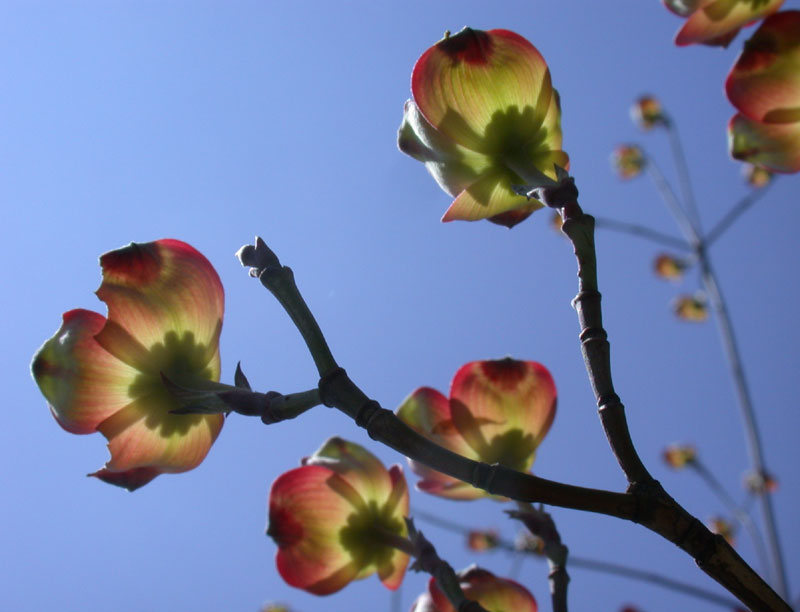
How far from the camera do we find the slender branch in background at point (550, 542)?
1.24ft

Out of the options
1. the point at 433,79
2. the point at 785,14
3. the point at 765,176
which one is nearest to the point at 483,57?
the point at 433,79

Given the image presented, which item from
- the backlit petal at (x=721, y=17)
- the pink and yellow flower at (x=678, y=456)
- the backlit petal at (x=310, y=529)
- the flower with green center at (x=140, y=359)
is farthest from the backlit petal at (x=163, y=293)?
the pink and yellow flower at (x=678, y=456)

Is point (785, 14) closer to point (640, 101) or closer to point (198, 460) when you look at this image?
point (198, 460)

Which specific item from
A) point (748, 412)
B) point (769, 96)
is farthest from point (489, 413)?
point (748, 412)

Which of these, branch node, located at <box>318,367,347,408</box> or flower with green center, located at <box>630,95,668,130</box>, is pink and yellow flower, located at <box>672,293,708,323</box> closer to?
flower with green center, located at <box>630,95,668,130</box>

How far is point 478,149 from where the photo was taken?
1.31ft

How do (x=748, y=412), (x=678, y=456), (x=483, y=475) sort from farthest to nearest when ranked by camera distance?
(x=678, y=456), (x=748, y=412), (x=483, y=475)

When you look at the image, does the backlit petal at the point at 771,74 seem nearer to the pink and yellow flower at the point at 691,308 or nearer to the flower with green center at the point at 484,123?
the flower with green center at the point at 484,123

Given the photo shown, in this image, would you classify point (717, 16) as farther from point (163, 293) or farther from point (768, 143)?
point (163, 293)

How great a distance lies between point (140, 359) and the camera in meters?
0.36

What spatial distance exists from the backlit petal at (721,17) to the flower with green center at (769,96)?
2 cm

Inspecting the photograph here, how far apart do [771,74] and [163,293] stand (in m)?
0.32

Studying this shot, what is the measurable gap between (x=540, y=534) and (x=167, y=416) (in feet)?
0.68

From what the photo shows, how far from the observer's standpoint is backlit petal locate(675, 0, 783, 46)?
1.21 feet
